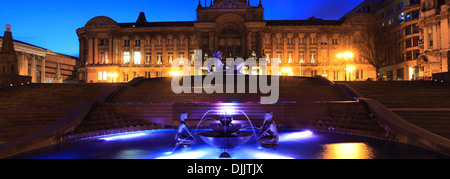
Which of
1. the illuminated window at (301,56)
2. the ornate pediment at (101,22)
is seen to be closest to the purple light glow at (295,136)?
the illuminated window at (301,56)

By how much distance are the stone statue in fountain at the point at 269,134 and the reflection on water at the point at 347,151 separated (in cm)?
170

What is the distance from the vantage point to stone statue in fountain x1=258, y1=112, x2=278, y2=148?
982cm

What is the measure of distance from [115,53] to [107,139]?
50.1m

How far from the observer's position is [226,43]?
57375mm

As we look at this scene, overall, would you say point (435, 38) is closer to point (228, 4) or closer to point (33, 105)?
point (228, 4)

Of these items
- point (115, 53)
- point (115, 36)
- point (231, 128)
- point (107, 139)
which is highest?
point (115, 36)

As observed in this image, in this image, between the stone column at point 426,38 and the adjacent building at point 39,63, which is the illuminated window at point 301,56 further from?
the adjacent building at point 39,63

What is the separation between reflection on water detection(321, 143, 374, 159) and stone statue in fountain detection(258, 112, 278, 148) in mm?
1698

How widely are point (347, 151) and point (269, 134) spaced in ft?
8.51

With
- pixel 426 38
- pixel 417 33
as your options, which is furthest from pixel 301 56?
pixel 426 38

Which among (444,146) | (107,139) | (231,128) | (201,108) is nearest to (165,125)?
(201,108)

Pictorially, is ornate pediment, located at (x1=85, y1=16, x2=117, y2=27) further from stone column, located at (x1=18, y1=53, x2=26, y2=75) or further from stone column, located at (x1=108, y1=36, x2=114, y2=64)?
stone column, located at (x1=18, y1=53, x2=26, y2=75)

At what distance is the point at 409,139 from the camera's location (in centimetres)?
1018
